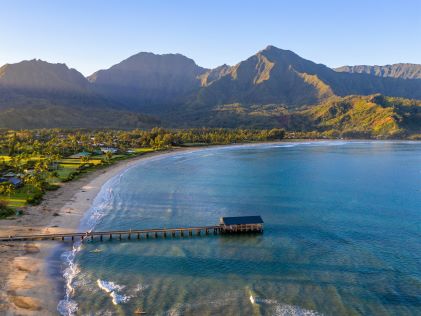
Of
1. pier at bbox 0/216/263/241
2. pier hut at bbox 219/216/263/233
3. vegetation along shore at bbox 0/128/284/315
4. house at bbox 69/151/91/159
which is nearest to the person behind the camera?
vegetation along shore at bbox 0/128/284/315

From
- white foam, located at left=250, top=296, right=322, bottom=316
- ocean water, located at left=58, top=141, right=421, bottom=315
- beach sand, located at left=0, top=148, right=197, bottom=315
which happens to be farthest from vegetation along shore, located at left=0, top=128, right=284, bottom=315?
white foam, located at left=250, top=296, right=322, bottom=316

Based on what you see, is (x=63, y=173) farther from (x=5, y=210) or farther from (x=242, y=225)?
(x=242, y=225)

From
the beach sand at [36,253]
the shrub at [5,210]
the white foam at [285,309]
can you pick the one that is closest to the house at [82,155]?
the beach sand at [36,253]

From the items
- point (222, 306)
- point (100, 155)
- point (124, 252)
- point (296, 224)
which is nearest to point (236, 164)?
point (100, 155)

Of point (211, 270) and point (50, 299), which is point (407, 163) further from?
point (50, 299)

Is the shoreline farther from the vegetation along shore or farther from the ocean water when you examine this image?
the ocean water
